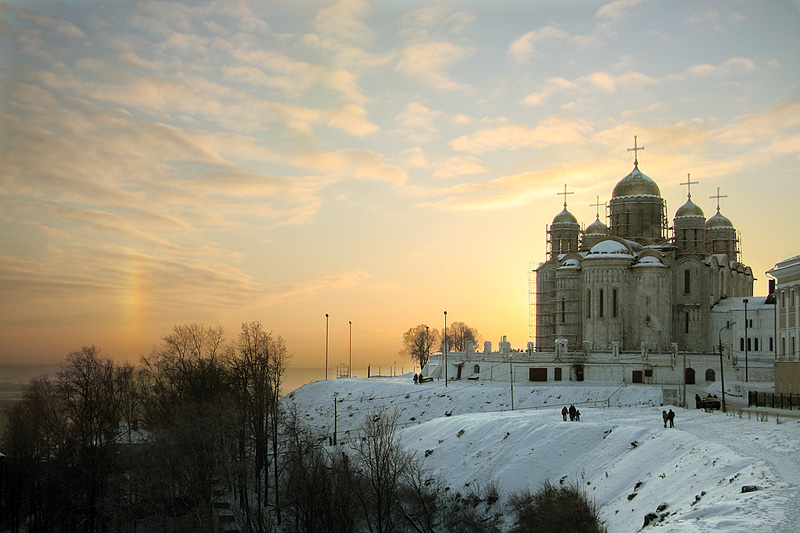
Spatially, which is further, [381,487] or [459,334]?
[459,334]

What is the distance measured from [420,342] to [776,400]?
77.5 m

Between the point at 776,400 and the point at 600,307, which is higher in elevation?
the point at 600,307

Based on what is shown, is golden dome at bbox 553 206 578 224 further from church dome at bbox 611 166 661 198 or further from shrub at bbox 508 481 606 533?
shrub at bbox 508 481 606 533

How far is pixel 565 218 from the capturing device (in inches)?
3487

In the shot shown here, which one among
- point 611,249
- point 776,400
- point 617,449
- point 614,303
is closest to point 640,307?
point 614,303

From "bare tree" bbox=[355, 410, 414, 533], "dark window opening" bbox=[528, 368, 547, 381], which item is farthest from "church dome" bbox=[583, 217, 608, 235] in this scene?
"bare tree" bbox=[355, 410, 414, 533]

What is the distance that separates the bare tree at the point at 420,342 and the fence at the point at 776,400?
2710 inches

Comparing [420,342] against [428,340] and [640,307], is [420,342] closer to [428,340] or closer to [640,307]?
[428,340]

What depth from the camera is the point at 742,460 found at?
89.9 feet

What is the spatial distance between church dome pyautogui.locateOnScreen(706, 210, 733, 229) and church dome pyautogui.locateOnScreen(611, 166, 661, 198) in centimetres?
711

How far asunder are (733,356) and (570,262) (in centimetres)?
1867

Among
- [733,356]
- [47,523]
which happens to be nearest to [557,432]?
[47,523]

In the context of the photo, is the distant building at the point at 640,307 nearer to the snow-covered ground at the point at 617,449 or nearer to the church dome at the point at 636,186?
the church dome at the point at 636,186

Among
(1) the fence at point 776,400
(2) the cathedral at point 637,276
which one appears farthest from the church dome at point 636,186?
(1) the fence at point 776,400
